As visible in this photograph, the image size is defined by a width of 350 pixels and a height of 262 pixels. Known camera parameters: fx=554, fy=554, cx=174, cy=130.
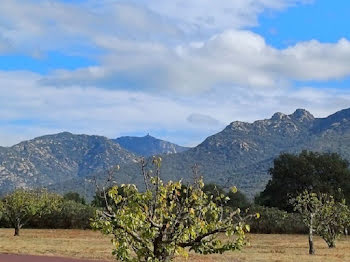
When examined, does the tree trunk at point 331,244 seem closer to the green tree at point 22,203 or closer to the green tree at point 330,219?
the green tree at point 330,219

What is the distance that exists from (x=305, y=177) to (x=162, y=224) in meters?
70.8

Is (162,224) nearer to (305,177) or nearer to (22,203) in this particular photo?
(22,203)

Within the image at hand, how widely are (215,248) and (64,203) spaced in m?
57.1

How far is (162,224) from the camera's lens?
13.0m

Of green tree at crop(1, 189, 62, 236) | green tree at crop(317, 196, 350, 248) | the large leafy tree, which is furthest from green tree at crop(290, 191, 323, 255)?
the large leafy tree

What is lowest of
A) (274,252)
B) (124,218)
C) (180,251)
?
(274,252)

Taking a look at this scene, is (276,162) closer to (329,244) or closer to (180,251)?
(329,244)

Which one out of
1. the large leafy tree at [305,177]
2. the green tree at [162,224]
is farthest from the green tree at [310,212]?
the large leafy tree at [305,177]

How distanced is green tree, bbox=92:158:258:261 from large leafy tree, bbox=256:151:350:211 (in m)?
65.6

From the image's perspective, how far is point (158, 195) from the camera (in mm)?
13109

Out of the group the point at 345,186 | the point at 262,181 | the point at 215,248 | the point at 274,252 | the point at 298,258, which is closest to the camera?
the point at 215,248

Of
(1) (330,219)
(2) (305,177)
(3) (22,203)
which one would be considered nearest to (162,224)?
(1) (330,219)

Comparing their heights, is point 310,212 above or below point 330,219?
above

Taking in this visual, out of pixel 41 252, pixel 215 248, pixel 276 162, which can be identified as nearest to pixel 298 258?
pixel 41 252
